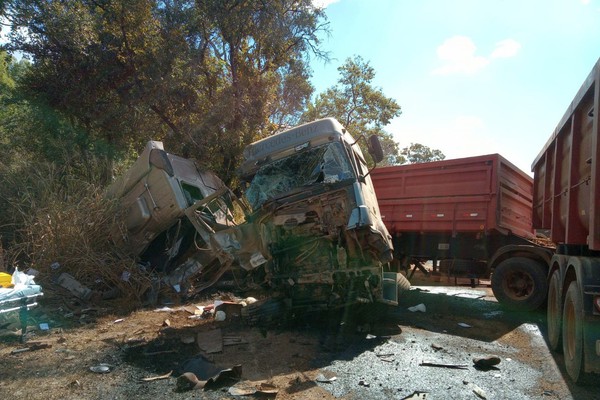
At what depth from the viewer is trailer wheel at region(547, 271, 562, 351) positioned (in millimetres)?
4676

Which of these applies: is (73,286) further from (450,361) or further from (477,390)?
(477,390)

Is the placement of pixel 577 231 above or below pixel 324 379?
above

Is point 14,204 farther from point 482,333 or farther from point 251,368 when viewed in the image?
point 482,333

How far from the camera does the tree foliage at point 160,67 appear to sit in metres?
10.1

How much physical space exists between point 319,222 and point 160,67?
274 inches

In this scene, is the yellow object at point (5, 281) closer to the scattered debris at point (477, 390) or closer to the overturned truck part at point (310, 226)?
the overturned truck part at point (310, 226)

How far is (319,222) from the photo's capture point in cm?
512

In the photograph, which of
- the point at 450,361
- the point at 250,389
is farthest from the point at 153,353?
the point at 450,361

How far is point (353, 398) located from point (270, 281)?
2.19m

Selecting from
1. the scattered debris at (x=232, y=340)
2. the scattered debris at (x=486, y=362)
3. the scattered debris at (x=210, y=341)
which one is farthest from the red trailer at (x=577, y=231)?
the scattered debris at (x=210, y=341)

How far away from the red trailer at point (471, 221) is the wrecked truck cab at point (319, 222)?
2.77m

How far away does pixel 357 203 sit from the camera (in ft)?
16.5

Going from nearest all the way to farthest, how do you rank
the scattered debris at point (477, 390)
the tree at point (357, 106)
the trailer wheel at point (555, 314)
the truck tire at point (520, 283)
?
the scattered debris at point (477, 390)
the trailer wheel at point (555, 314)
the truck tire at point (520, 283)
the tree at point (357, 106)

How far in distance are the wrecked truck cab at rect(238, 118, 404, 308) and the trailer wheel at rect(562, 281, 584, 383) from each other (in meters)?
1.83
